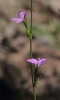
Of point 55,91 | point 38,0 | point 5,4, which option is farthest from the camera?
point 38,0

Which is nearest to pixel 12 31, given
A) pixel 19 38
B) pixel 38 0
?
pixel 19 38

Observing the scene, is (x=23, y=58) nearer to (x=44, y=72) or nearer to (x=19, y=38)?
(x=44, y=72)

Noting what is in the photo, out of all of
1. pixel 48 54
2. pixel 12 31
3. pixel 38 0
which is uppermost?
pixel 48 54

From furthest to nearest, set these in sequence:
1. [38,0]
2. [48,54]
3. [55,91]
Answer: [38,0] → [48,54] → [55,91]

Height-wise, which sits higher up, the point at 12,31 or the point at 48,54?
the point at 48,54

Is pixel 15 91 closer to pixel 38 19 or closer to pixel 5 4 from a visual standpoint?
pixel 38 19

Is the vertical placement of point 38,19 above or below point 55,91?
below

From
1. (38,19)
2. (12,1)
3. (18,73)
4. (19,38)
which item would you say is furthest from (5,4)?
(18,73)

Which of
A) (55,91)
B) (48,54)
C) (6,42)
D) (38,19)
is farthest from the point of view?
(38,19)

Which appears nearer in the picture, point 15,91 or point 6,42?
point 15,91
